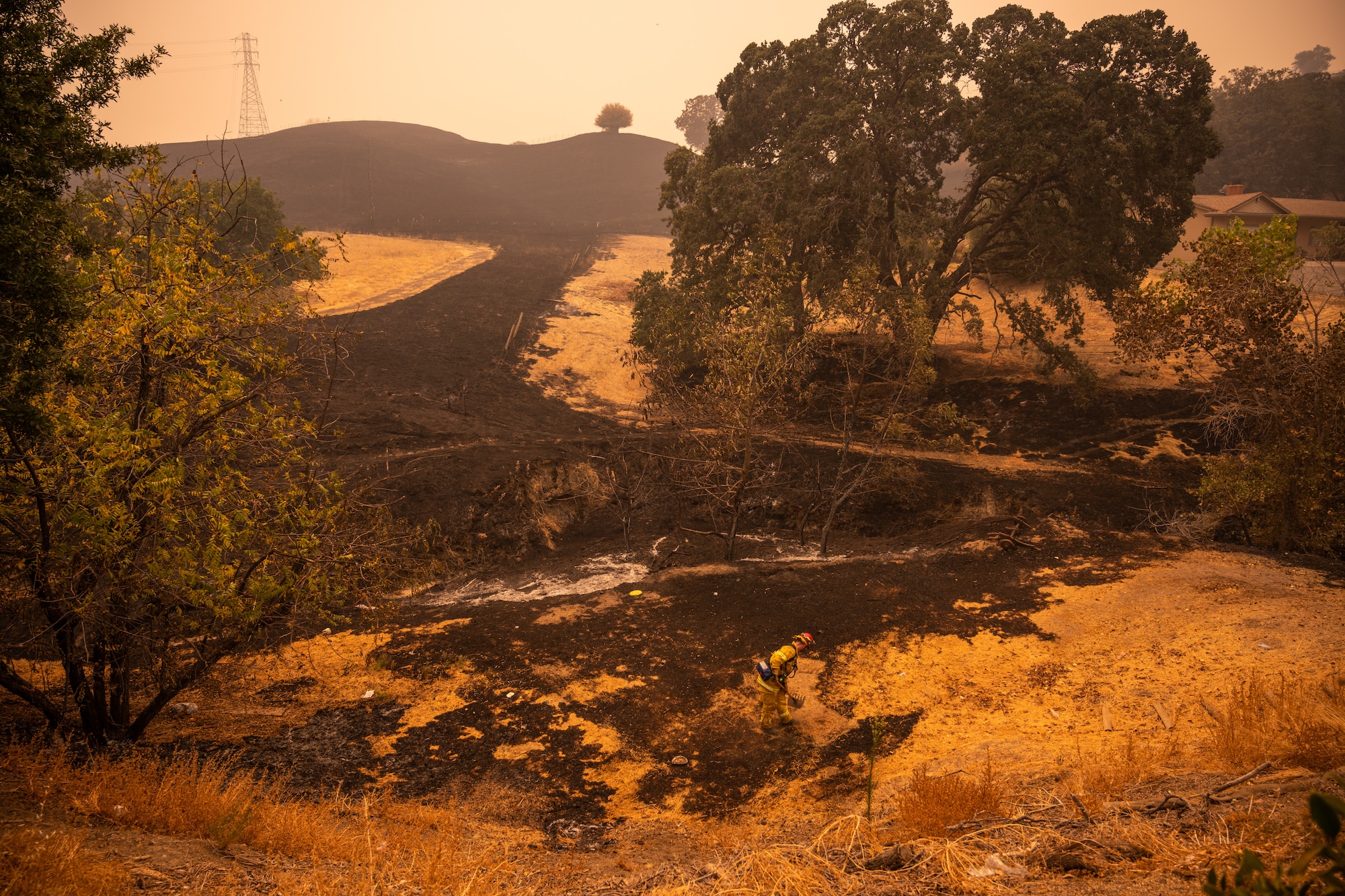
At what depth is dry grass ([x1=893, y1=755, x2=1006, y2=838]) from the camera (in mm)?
5688

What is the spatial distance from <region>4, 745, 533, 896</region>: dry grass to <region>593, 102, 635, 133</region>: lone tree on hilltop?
313 feet

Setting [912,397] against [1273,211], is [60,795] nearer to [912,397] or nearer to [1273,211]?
[912,397]

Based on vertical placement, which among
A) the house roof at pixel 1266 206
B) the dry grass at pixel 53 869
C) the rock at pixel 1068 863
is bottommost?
the rock at pixel 1068 863

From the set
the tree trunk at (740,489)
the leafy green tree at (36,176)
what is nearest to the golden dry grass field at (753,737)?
the tree trunk at (740,489)

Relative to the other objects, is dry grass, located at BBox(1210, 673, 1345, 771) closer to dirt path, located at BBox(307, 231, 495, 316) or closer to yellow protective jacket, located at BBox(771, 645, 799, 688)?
yellow protective jacket, located at BBox(771, 645, 799, 688)

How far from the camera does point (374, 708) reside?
30.7ft

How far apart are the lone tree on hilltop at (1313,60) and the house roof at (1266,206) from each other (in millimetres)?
105934

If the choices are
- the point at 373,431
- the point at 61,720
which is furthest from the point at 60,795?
the point at 373,431

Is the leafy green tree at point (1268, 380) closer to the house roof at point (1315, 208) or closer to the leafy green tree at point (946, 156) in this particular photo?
the leafy green tree at point (946, 156)

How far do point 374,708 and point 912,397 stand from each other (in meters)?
20.1

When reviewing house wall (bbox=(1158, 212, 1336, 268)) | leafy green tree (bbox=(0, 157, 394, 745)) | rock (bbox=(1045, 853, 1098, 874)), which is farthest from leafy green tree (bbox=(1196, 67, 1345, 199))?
leafy green tree (bbox=(0, 157, 394, 745))

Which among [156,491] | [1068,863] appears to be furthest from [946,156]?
[156,491]

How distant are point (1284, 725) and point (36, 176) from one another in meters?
11.8

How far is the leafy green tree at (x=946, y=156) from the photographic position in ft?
67.0
